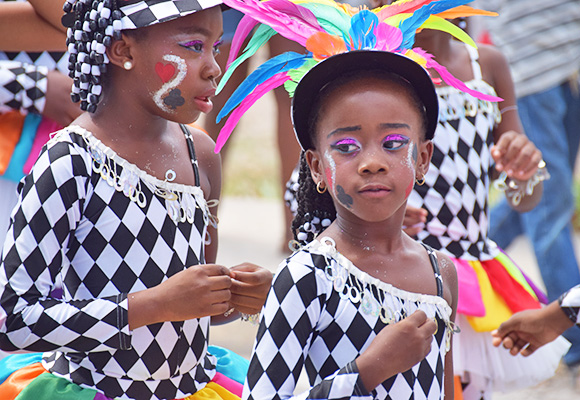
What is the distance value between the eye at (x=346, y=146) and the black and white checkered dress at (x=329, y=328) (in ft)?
0.73

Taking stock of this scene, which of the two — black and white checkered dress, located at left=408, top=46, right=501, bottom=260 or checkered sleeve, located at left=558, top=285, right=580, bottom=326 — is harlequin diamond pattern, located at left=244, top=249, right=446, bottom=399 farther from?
black and white checkered dress, located at left=408, top=46, right=501, bottom=260

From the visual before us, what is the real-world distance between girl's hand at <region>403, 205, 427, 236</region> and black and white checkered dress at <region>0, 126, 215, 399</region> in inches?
33.2

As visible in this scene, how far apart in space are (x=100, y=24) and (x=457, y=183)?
147cm

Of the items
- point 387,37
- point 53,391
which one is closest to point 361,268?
point 387,37

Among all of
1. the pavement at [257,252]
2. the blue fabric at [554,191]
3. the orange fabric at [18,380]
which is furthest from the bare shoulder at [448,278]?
the blue fabric at [554,191]

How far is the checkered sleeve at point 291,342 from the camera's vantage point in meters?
1.90

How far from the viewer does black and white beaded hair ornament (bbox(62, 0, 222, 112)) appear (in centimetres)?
225

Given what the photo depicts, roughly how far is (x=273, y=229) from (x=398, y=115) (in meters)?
5.15

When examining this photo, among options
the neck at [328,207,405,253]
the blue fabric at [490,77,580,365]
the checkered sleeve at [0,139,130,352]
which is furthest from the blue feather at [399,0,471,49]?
the blue fabric at [490,77,580,365]

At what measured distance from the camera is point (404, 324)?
1.98 metres

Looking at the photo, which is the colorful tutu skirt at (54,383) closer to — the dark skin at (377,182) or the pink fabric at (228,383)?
the pink fabric at (228,383)

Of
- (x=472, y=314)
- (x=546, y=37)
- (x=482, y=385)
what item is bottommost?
(x=482, y=385)

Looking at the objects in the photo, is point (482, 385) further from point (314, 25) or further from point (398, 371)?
point (314, 25)

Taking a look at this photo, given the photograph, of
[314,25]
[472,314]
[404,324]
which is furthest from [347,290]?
[472,314]
